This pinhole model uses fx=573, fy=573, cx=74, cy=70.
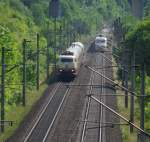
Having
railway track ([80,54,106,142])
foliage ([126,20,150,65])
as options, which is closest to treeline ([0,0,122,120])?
railway track ([80,54,106,142])

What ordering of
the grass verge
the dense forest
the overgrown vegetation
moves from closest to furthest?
the grass verge
the overgrown vegetation
the dense forest

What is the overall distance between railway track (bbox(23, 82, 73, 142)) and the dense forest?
8.72 feet

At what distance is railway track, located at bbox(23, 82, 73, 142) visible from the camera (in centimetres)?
3709

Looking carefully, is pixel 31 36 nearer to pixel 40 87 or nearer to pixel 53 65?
pixel 53 65

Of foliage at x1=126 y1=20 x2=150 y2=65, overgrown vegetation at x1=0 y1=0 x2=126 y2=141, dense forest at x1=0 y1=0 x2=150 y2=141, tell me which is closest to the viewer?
overgrown vegetation at x1=0 y1=0 x2=126 y2=141

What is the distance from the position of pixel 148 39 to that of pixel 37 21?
48558 millimetres

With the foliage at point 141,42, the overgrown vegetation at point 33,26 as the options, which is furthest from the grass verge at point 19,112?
the foliage at point 141,42

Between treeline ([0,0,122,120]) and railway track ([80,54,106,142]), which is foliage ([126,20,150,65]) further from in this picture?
treeline ([0,0,122,120])

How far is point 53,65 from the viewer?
74.3 m

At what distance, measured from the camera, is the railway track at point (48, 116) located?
122 feet

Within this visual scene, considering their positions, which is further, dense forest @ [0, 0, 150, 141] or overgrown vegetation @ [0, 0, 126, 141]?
dense forest @ [0, 0, 150, 141]

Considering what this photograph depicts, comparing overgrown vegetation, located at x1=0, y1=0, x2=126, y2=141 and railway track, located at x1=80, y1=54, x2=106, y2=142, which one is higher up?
overgrown vegetation, located at x1=0, y1=0, x2=126, y2=141

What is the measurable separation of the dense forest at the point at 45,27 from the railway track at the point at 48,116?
2.66m

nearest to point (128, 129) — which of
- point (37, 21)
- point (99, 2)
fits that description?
point (37, 21)
